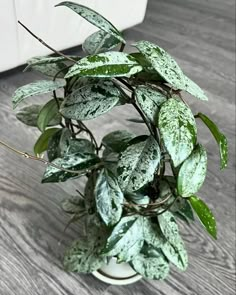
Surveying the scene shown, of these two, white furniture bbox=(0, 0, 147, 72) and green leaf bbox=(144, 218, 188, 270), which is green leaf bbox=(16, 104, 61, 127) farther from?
white furniture bbox=(0, 0, 147, 72)

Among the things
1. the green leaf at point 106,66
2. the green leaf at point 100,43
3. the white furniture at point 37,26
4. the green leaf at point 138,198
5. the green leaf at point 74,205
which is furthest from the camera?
the white furniture at point 37,26

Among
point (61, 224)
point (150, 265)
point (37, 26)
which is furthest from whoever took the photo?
point (37, 26)

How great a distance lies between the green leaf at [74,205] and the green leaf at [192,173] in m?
0.42

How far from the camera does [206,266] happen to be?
1.01 m

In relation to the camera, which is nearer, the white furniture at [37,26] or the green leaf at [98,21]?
the green leaf at [98,21]

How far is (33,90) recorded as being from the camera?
0.53 m

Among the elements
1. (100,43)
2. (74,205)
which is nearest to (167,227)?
(74,205)

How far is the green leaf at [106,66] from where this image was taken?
17.9 inches

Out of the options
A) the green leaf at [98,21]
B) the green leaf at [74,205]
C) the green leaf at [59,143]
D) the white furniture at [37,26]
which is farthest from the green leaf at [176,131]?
the white furniture at [37,26]

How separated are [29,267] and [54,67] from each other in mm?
581

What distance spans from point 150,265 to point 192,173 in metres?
A: 0.36

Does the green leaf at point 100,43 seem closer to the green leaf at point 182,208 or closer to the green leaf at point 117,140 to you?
the green leaf at point 117,140

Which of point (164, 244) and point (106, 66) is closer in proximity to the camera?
point (106, 66)

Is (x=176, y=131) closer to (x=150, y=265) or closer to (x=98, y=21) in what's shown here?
(x=98, y=21)
